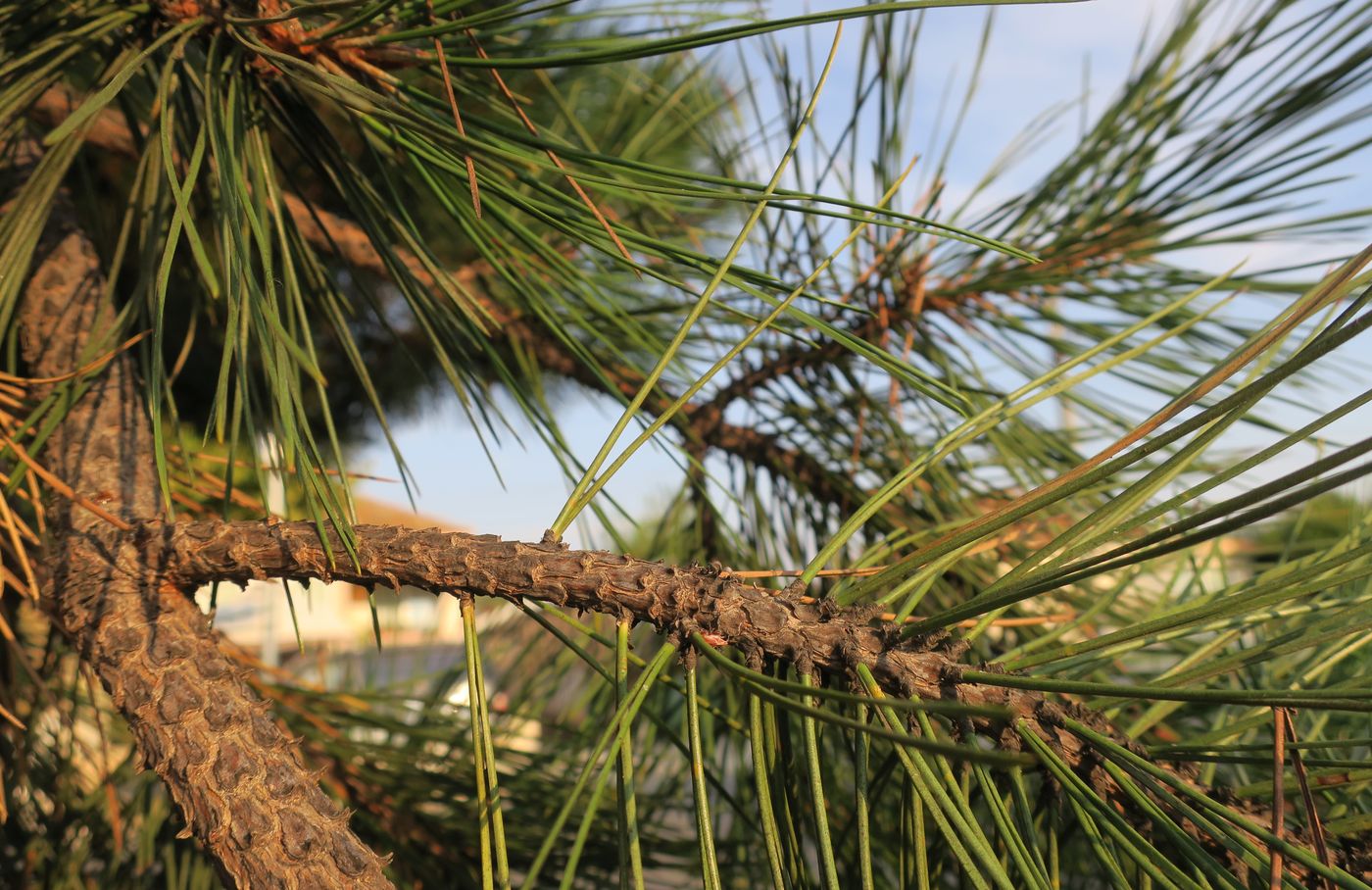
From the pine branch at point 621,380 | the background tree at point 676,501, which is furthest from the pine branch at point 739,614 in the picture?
the pine branch at point 621,380

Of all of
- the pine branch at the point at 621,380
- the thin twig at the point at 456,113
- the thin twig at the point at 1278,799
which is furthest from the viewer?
the pine branch at the point at 621,380

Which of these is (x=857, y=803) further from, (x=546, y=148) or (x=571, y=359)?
(x=571, y=359)

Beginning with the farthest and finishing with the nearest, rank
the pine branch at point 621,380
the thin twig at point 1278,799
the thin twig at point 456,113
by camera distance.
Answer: the pine branch at point 621,380
the thin twig at point 456,113
the thin twig at point 1278,799

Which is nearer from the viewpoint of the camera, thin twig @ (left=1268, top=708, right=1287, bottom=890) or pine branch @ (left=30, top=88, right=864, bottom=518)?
thin twig @ (left=1268, top=708, right=1287, bottom=890)

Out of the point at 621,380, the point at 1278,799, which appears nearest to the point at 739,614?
the point at 1278,799

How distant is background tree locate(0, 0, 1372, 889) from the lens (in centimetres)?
24

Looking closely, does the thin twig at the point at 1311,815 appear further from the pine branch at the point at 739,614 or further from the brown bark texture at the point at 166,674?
the brown bark texture at the point at 166,674

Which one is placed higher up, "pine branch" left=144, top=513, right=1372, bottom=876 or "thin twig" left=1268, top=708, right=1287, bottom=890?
"pine branch" left=144, top=513, right=1372, bottom=876

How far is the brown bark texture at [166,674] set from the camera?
0.87 ft

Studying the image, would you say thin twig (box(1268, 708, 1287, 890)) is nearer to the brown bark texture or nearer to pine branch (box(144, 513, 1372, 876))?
pine branch (box(144, 513, 1372, 876))

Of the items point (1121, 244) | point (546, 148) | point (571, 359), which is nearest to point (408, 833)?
point (571, 359)

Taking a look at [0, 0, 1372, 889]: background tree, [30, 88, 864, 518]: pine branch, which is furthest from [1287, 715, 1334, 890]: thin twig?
[30, 88, 864, 518]: pine branch

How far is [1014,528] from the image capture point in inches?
19.2

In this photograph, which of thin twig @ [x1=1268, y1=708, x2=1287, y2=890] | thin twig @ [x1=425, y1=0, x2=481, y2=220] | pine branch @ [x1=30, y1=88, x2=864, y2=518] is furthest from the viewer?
pine branch @ [x1=30, y1=88, x2=864, y2=518]
